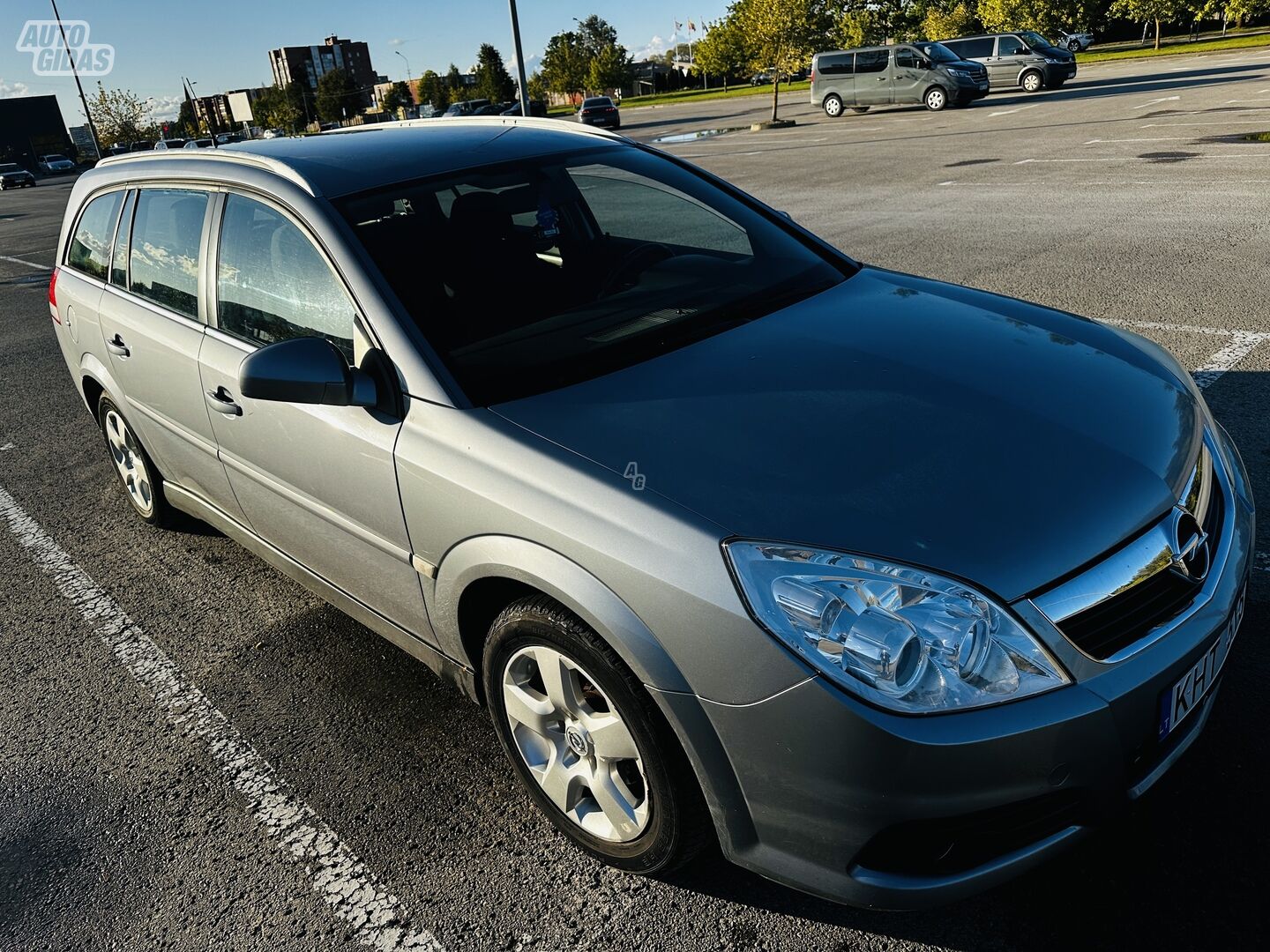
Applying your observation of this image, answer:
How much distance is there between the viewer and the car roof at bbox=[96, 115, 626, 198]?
297 cm

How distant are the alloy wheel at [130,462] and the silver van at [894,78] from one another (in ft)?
84.5

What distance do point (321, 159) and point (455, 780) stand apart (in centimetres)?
201

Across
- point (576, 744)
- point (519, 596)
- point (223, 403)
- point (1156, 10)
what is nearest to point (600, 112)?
point (1156, 10)

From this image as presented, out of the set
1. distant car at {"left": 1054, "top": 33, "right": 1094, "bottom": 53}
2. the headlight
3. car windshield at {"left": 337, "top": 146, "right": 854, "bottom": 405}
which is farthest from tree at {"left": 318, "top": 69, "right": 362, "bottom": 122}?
the headlight

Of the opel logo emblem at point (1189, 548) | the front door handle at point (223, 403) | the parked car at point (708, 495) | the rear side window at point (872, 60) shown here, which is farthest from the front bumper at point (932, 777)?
the rear side window at point (872, 60)

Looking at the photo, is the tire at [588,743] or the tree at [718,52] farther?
the tree at [718,52]

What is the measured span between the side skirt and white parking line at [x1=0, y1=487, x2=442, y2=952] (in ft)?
1.68

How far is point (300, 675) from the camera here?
3.36 meters

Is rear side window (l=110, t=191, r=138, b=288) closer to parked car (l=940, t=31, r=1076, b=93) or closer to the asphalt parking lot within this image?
the asphalt parking lot

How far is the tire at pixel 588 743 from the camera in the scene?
204 cm

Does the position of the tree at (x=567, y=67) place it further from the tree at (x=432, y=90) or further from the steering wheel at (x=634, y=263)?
→ the steering wheel at (x=634, y=263)

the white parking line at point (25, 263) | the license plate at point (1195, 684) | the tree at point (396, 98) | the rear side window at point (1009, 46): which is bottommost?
the white parking line at point (25, 263)

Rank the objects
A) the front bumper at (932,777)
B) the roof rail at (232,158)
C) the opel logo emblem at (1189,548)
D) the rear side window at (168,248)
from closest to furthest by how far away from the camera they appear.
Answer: the front bumper at (932,777), the opel logo emblem at (1189,548), the roof rail at (232,158), the rear side window at (168,248)

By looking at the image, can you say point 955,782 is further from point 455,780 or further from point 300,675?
point 300,675
